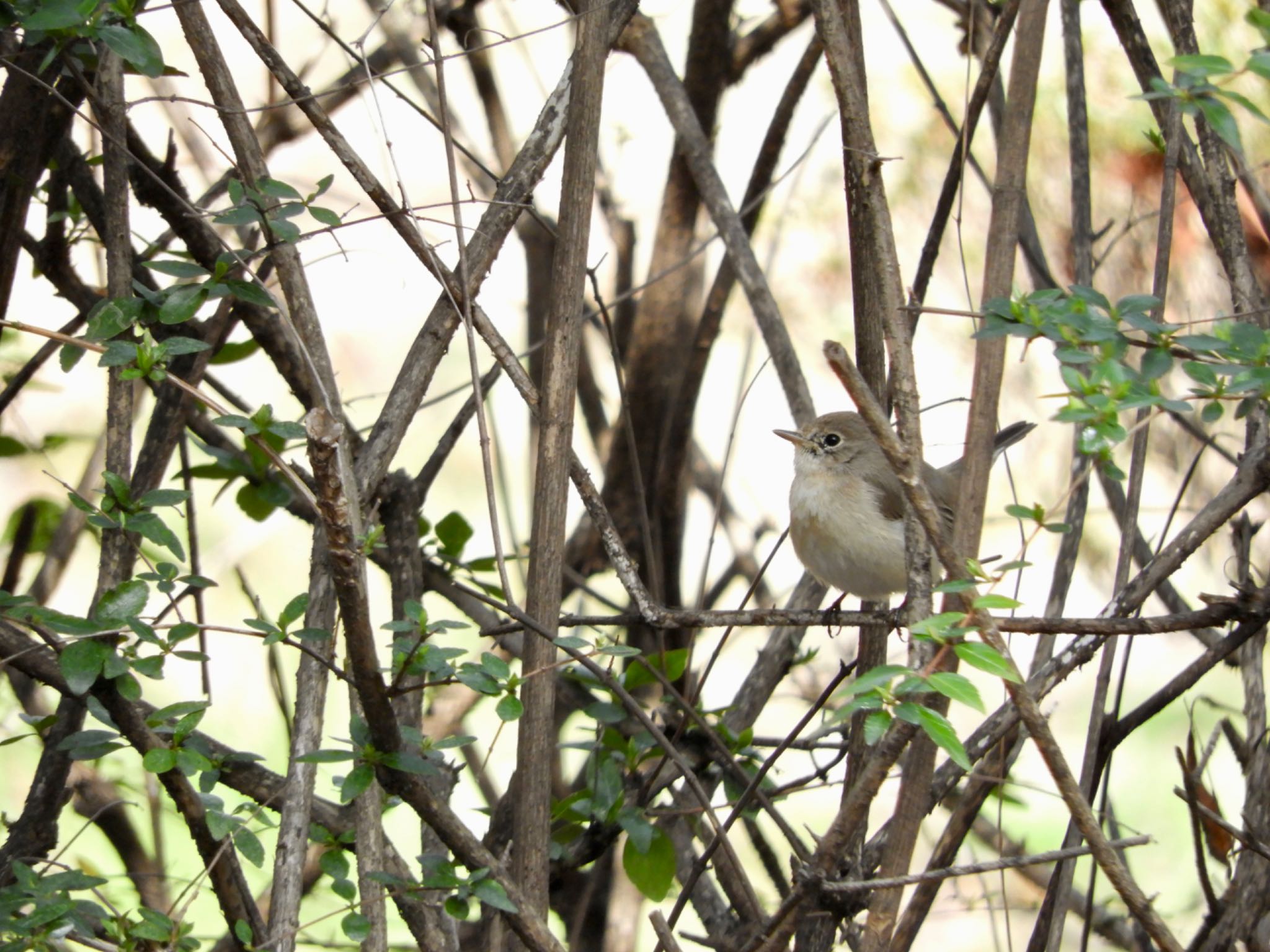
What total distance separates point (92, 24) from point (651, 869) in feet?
6.91

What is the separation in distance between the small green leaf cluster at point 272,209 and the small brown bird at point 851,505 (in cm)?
189

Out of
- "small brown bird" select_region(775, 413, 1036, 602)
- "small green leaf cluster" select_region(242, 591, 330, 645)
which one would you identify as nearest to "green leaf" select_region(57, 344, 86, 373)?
"small green leaf cluster" select_region(242, 591, 330, 645)

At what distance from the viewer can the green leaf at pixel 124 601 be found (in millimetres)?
2238

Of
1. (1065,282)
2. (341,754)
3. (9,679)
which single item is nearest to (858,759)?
(341,754)

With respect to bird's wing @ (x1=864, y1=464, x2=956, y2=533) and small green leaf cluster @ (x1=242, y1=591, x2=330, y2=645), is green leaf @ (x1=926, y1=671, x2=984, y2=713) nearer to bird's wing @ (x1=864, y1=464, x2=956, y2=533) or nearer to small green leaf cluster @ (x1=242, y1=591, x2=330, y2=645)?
small green leaf cluster @ (x1=242, y1=591, x2=330, y2=645)

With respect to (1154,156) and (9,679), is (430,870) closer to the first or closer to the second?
(9,679)

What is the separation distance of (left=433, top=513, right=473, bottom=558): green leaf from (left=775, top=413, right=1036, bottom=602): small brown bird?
43.1 inches

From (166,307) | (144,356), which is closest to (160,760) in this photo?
(144,356)

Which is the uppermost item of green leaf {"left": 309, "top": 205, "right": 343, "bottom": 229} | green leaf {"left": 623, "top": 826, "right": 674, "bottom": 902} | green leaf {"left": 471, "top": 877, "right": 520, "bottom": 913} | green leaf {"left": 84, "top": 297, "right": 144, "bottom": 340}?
green leaf {"left": 309, "top": 205, "right": 343, "bottom": 229}

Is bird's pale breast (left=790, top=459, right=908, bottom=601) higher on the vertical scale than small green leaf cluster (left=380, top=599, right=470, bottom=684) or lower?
higher

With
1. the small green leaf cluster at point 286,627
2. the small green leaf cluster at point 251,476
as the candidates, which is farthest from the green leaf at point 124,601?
the small green leaf cluster at point 251,476

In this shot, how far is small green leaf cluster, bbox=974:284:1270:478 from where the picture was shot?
6.14 feet

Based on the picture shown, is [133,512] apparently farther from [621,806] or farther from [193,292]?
[621,806]

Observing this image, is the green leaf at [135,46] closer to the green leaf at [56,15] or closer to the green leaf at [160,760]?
the green leaf at [56,15]
